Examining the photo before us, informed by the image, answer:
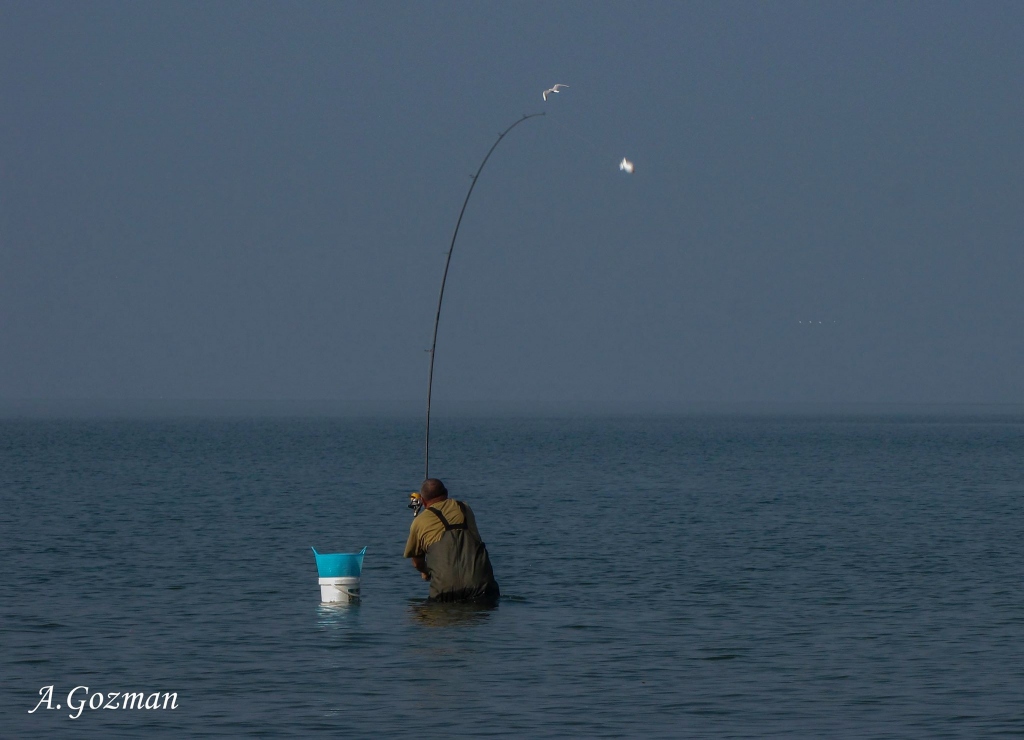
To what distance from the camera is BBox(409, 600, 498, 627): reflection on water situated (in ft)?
53.5

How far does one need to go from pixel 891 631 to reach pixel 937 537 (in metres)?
14.0

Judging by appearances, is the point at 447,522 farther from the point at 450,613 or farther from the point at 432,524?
the point at 450,613

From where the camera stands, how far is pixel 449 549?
655 inches

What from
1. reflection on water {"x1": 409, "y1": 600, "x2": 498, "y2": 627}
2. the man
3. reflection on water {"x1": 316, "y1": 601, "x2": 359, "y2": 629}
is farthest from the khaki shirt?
reflection on water {"x1": 316, "y1": 601, "x2": 359, "y2": 629}

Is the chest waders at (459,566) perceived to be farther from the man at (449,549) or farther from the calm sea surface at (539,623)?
the calm sea surface at (539,623)

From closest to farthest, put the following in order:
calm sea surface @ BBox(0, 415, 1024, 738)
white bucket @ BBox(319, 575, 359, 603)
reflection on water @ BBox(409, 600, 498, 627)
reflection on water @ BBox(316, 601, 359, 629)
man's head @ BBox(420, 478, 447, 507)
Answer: calm sea surface @ BBox(0, 415, 1024, 738)
reflection on water @ BBox(409, 600, 498, 627)
man's head @ BBox(420, 478, 447, 507)
reflection on water @ BBox(316, 601, 359, 629)
white bucket @ BBox(319, 575, 359, 603)

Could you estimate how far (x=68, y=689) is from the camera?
41.4ft

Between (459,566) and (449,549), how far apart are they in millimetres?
261

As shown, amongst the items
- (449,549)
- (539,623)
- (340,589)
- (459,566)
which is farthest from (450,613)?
(340,589)
